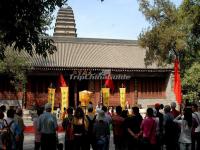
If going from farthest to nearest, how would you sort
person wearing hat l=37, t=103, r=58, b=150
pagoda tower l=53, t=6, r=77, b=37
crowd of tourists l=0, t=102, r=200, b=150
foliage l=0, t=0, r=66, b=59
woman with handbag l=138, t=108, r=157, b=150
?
1. pagoda tower l=53, t=6, r=77, b=37
2. person wearing hat l=37, t=103, r=58, b=150
3. crowd of tourists l=0, t=102, r=200, b=150
4. woman with handbag l=138, t=108, r=157, b=150
5. foliage l=0, t=0, r=66, b=59

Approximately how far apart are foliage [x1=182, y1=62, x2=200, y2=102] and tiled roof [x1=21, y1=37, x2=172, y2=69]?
23.2 feet

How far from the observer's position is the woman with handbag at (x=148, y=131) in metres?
9.35

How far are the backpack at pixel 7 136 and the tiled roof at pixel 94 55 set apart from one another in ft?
80.1

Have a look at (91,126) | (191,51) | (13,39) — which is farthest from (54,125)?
(191,51)

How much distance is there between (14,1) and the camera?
8.27m

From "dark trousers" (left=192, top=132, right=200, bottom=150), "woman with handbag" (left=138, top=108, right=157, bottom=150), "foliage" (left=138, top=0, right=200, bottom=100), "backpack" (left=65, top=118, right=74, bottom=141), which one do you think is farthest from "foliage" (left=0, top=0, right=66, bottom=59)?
"foliage" (left=138, top=0, right=200, bottom=100)

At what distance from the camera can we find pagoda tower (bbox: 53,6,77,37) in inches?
2294

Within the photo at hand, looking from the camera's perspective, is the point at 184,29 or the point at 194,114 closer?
the point at 194,114

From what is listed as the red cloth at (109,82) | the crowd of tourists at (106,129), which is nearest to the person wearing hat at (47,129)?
the crowd of tourists at (106,129)

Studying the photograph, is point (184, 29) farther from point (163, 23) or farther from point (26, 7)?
point (26, 7)

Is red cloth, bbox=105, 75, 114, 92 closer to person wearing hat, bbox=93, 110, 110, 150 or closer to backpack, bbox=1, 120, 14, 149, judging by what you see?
person wearing hat, bbox=93, 110, 110, 150

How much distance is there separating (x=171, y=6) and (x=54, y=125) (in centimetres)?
2143

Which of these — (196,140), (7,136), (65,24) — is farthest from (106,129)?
(65,24)

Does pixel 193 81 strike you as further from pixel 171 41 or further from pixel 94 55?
pixel 94 55
